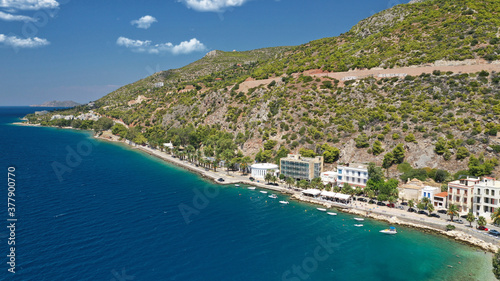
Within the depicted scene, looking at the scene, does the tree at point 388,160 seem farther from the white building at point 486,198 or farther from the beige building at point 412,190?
the white building at point 486,198

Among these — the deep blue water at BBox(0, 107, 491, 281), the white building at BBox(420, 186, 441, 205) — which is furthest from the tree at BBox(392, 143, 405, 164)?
the deep blue water at BBox(0, 107, 491, 281)

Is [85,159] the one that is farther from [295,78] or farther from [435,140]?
[435,140]

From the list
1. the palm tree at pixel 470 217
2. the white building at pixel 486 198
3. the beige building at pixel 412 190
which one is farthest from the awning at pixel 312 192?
the white building at pixel 486 198

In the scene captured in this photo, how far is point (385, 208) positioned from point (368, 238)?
14.2 m

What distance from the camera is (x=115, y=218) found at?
57688 millimetres

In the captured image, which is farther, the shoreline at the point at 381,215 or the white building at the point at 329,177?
the white building at the point at 329,177

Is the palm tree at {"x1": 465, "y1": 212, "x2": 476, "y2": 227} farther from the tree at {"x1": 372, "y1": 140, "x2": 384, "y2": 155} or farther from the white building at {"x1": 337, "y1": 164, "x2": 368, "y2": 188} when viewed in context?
the tree at {"x1": 372, "y1": 140, "x2": 384, "y2": 155}

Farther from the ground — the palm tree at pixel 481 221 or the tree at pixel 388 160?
the tree at pixel 388 160

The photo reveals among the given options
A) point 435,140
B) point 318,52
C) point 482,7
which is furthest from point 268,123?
point 482,7

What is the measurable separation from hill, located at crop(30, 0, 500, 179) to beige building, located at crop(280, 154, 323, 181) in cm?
558

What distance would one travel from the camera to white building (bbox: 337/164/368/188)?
244 ft

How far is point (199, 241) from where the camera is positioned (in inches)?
1973

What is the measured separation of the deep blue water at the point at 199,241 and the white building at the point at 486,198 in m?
12.4

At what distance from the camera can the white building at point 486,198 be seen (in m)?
55.1
